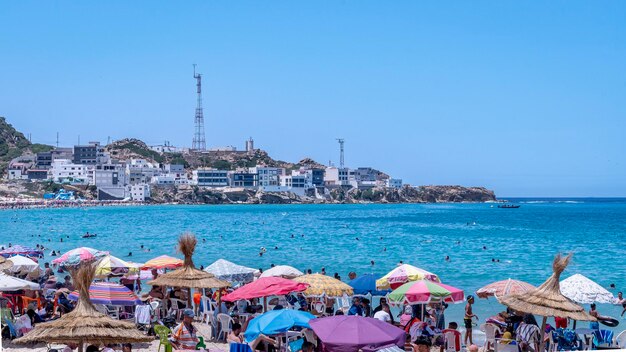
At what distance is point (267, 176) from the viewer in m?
166

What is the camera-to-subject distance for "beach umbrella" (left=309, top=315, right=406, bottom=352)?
8.89 metres

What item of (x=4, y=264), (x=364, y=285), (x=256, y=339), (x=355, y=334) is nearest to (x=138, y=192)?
(x=4, y=264)

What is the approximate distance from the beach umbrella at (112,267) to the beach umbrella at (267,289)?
6588 mm

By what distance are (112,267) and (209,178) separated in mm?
143983

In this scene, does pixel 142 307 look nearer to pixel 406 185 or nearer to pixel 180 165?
pixel 180 165

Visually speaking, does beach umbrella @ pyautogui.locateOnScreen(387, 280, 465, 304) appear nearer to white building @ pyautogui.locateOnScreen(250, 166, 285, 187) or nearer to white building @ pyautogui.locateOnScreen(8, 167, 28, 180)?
white building @ pyautogui.locateOnScreen(8, 167, 28, 180)

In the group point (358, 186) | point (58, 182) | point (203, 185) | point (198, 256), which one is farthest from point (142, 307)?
point (358, 186)

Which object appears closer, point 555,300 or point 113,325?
point 113,325

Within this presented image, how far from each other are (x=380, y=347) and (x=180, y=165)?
549 feet

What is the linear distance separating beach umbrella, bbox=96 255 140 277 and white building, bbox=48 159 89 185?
13211 cm

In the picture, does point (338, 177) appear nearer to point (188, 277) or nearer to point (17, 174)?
point (17, 174)

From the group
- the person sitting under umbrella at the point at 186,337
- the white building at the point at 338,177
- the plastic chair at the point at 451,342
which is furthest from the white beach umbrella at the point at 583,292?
the white building at the point at 338,177

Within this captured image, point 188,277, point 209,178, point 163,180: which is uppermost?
point 209,178

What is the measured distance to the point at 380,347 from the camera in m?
8.95
